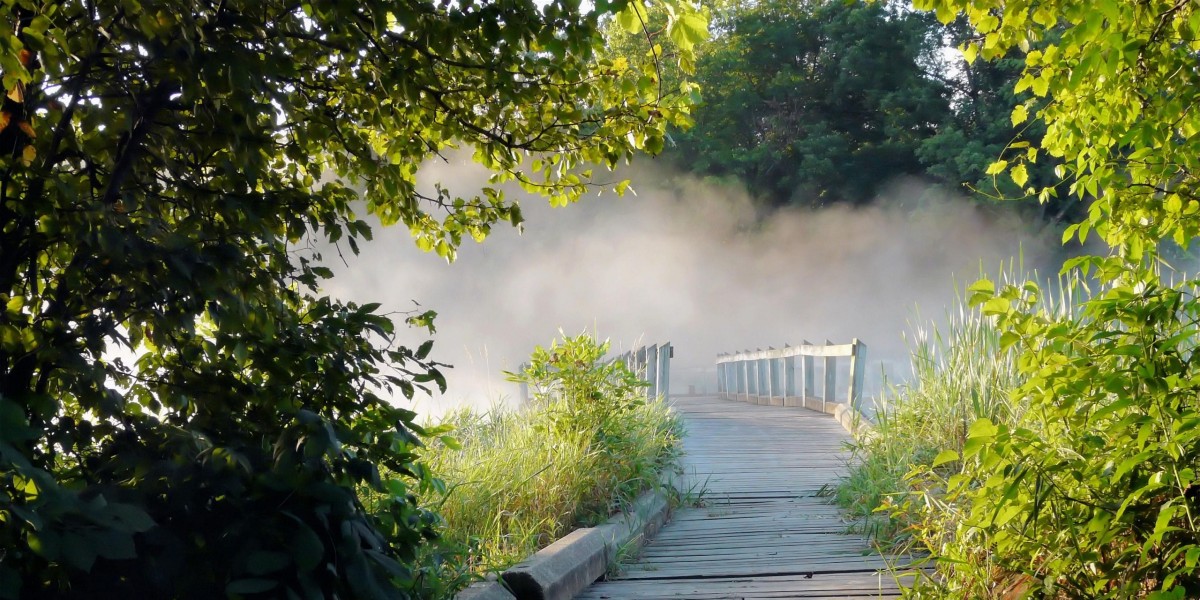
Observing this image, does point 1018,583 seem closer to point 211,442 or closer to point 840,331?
point 211,442

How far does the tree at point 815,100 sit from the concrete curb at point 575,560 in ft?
94.7

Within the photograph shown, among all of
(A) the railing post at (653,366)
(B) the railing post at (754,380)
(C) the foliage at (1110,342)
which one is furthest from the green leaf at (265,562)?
(B) the railing post at (754,380)

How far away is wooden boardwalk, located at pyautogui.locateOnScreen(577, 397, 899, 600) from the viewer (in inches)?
177

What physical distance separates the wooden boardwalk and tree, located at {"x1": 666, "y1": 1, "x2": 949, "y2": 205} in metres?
25.8

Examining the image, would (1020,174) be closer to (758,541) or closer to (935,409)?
(758,541)

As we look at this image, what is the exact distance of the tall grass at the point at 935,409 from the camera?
5477mm

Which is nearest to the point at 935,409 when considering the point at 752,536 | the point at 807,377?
the point at 752,536

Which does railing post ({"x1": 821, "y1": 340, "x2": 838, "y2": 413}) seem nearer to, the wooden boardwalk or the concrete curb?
the wooden boardwalk

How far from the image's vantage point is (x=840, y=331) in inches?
1644

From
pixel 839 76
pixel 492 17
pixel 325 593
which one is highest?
pixel 839 76

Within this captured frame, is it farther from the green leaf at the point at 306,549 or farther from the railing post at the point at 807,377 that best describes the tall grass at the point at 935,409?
the railing post at the point at 807,377

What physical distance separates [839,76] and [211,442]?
35334mm

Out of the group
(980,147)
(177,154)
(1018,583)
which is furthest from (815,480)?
(980,147)

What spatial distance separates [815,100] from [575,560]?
3440 centimetres
